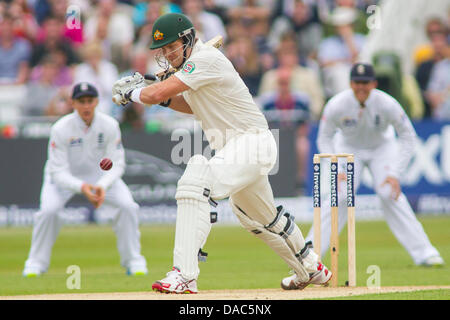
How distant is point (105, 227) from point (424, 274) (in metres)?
7.49

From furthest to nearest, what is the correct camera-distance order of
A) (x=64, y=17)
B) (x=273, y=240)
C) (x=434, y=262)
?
(x=64, y=17)
(x=434, y=262)
(x=273, y=240)

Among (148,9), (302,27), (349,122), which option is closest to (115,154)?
(349,122)

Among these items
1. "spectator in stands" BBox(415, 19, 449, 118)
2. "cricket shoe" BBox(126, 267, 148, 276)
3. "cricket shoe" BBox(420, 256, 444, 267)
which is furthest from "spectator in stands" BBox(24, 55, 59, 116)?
"cricket shoe" BBox(420, 256, 444, 267)

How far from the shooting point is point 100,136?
33.9 ft

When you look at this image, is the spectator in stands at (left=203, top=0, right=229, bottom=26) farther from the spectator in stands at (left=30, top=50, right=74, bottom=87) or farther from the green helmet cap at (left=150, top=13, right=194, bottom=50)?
the green helmet cap at (left=150, top=13, right=194, bottom=50)

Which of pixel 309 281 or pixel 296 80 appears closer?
pixel 309 281

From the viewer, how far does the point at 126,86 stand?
7.17 metres

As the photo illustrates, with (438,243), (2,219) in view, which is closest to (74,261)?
(2,219)

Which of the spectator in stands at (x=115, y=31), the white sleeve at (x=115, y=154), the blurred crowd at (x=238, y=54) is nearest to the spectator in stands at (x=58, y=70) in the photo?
the blurred crowd at (x=238, y=54)

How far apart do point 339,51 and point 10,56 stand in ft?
20.5

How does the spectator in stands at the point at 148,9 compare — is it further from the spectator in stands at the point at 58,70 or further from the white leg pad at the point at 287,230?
the white leg pad at the point at 287,230

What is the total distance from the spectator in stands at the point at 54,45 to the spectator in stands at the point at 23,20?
0.45 meters

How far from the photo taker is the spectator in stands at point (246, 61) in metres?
17.2

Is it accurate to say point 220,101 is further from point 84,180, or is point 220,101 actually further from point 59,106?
point 59,106
